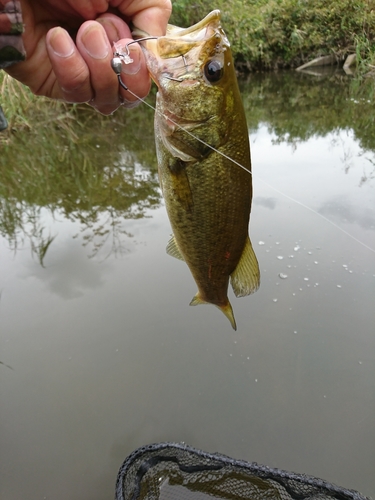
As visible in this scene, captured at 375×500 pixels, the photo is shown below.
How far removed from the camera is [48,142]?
22.3 ft

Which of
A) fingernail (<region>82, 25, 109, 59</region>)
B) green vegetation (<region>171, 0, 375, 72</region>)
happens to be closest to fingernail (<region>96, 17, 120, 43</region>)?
fingernail (<region>82, 25, 109, 59</region>)

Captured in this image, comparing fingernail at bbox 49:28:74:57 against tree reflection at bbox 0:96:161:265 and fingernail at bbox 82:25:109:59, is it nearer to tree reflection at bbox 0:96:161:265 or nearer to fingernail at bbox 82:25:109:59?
fingernail at bbox 82:25:109:59

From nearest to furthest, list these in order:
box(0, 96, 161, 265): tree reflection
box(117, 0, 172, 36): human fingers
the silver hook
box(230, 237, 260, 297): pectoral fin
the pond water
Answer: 1. the silver hook
2. box(117, 0, 172, 36): human fingers
3. box(230, 237, 260, 297): pectoral fin
4. the pond water
5. box(0, 96, 161, 265): tree reflection

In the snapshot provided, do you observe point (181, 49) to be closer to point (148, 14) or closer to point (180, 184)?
point (148, 14)

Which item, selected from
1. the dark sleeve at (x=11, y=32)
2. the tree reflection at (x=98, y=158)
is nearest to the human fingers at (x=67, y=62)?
the dark sleeve at (x=11, y=32)

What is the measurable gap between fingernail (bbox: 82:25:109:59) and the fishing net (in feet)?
→ 5.66

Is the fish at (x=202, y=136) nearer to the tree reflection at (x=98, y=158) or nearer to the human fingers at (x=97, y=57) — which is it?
the human fingers at (x=97, y=57)

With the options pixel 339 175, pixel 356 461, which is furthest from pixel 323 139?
pixel 356 461

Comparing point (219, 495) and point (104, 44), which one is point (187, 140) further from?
point (219, 495)

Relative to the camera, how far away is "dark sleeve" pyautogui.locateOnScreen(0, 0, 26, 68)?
114 cm

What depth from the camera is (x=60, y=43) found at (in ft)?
4.12

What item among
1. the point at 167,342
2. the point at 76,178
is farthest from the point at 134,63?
the point at 76,178

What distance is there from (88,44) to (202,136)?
1.60 ft

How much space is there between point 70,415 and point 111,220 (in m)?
2.44
